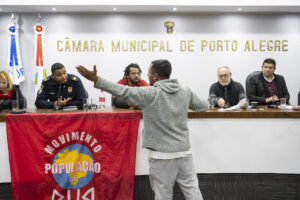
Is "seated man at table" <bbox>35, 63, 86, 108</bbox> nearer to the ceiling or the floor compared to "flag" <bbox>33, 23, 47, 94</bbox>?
nearer to the floor

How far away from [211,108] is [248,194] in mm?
903

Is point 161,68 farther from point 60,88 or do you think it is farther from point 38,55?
point 38,55

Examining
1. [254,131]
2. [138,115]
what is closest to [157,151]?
[138,115]

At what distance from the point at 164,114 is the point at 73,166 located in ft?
3.61

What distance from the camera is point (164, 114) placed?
1682 millimetres

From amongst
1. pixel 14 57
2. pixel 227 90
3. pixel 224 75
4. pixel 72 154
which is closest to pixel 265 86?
pixel 227 90

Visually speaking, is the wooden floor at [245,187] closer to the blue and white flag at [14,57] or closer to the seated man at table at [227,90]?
the seated man at table at [227,90]

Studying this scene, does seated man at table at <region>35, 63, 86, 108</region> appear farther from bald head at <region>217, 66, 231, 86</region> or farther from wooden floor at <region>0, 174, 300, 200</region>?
bald head at <region>217, 66, 231, 86</region>

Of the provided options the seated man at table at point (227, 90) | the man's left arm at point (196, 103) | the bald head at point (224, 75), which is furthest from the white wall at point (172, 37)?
the man's left arm at point (196, 103)

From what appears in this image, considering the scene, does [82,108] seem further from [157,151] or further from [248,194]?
[248,194]

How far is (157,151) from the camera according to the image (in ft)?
5.63

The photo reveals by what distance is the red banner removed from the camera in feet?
7.40

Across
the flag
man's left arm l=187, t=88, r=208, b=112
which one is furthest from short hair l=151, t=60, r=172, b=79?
the flag

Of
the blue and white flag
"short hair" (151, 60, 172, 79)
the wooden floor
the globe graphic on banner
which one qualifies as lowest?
the wooden floor
